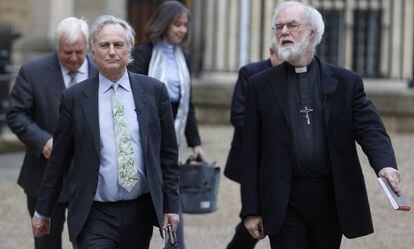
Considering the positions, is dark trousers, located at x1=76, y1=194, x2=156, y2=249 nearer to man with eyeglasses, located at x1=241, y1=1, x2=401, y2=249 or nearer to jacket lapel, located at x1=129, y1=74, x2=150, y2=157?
jacket lapel, located at x1=129, y1=74, x2=150, y2=157

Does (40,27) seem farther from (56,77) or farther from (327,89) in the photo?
(327,89)

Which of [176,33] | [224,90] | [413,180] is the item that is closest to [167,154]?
[176,33]

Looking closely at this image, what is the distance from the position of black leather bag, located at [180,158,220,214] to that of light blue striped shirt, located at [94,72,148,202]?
181 cm

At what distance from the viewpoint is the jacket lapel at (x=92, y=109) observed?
4715 millimetres

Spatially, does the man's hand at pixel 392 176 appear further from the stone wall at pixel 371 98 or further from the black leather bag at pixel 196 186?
the stone wall at pixel 371 98

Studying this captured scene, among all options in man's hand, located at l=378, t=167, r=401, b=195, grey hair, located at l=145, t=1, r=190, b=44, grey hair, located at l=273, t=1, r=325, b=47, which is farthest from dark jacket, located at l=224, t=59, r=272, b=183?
man's hand, located at l=378, t=167, r=401, b=195

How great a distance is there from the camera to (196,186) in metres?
6.61

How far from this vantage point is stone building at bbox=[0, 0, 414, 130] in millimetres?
15688

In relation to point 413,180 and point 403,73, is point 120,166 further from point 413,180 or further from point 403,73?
point 403,73

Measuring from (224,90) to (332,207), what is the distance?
10.8 m

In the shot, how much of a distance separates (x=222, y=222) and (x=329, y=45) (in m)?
7.83

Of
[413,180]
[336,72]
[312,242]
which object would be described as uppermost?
[336,72]

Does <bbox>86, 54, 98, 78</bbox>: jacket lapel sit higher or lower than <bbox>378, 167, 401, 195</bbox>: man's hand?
higher

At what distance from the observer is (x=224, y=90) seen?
15.6m
